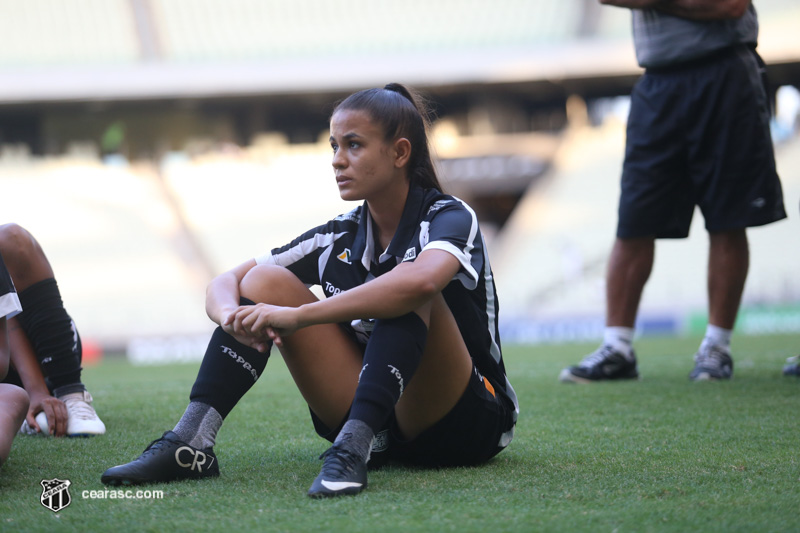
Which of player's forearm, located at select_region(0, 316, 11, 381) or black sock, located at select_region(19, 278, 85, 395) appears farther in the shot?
black sock, located at select_region(19, 278, 85, 395)

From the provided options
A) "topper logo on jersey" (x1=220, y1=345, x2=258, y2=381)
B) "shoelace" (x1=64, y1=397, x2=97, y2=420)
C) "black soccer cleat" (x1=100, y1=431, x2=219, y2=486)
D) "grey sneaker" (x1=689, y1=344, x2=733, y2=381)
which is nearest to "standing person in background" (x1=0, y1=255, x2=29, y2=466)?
"black soccer cleat" (x1=100, y1=431, x2=219, y2=486)

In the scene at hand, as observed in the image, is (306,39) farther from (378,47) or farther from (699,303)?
(699,303)

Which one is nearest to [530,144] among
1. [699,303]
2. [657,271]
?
[657,271]

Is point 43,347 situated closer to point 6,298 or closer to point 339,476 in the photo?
point 6,298

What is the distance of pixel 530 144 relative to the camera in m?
17.5

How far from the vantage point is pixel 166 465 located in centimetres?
184

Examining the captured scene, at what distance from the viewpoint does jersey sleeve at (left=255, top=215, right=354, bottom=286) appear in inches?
84.9

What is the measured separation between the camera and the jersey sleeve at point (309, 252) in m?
2.16

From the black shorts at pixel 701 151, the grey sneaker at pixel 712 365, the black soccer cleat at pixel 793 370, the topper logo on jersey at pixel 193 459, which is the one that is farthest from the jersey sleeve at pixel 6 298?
the black soccer cleat at pixel 793 370

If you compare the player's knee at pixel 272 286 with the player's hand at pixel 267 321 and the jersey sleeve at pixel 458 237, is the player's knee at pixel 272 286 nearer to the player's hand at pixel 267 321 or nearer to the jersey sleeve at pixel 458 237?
the player's hand at pixel 267 321

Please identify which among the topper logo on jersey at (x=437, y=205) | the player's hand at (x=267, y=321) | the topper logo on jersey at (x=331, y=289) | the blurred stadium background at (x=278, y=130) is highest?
the topper logo on jersey at (x=437, y=205)

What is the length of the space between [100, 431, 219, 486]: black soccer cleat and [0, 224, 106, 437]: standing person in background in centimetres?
84

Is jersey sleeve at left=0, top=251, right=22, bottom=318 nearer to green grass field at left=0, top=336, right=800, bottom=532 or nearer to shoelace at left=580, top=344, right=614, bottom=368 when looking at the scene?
green grass field at left=0, top=336, right=800, bottom=532

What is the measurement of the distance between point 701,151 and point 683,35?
485mm
